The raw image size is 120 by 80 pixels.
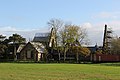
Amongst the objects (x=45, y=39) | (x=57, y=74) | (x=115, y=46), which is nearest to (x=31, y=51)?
(x=45, y=39)

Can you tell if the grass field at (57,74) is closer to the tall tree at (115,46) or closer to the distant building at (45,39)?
the tall tree at (115,46)

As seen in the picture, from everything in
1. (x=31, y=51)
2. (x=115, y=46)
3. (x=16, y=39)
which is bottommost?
(x=31, y=51)

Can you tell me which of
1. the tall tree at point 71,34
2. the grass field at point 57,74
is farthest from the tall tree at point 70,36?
the grass field at point 57,74

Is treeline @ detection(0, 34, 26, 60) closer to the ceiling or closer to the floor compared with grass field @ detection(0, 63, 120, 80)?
closer to the ceiling

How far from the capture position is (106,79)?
26.8 metres

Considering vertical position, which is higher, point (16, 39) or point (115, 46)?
point (16, 39)

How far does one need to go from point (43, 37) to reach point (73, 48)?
32701mm

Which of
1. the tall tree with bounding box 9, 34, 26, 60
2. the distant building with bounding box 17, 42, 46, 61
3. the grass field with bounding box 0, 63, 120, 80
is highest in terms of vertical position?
the tall tree with bounding box 9, 34, 26, 60

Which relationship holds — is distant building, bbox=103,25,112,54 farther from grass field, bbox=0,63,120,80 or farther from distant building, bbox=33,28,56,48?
grass field, bbox=0,63,120,80

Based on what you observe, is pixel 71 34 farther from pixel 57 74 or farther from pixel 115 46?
pixel 57 74

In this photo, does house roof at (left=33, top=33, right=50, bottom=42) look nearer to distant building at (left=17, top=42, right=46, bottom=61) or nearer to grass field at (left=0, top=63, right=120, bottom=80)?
distant building at (left=17, top=42, right=46, bottom=61)

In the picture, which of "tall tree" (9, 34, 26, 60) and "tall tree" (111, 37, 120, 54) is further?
"tall tree" (9, 34, 26, 60)

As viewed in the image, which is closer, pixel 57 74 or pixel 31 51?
pixel 57 74

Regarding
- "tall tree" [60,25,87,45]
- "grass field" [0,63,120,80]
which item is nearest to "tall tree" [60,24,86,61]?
"tall tree" [60,25,87,45]
